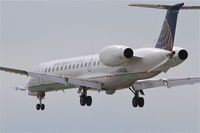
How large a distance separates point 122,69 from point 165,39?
3.88 meters

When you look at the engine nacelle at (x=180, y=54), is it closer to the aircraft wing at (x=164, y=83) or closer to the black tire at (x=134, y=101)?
the aircraft wing at (x=164, y=83)

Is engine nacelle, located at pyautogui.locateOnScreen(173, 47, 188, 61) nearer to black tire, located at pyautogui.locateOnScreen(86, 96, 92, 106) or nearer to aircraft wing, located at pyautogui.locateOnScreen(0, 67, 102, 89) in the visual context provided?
aircraft wing, located at pyautogui.locateOnScreen(0, 67, 102, 89)

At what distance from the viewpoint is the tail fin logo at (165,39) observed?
3898 inches

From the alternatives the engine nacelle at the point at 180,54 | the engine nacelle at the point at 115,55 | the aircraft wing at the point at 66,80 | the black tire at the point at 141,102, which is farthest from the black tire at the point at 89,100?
the engine nacelle at the point at 180,54

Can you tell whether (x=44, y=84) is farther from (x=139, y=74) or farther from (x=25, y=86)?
(x=139, y=74)

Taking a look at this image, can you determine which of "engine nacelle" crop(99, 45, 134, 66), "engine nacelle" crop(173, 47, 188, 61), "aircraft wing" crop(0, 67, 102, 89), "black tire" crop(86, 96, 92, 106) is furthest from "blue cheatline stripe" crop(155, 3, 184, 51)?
"black tire" crop(86, 96, 92, 106)

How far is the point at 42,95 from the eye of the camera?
11162cm

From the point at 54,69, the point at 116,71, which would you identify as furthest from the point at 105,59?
the point at 54,69

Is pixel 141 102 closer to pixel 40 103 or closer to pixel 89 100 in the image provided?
pixel 89 100

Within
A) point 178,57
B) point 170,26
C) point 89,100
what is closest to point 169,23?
point 170,26

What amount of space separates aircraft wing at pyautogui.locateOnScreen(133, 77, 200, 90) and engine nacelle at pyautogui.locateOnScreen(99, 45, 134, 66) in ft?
16.5

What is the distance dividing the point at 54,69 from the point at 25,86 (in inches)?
215

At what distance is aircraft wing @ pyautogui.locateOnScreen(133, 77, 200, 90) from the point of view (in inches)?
4099

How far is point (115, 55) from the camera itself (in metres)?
99.0
